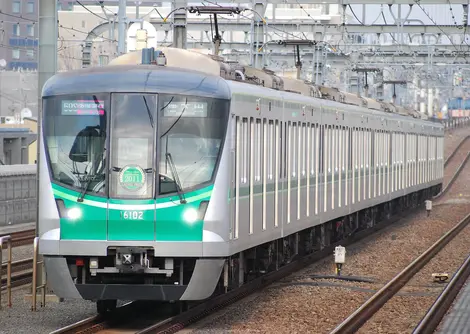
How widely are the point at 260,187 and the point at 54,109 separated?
3231 millimetres

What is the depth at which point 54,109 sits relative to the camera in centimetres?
1229

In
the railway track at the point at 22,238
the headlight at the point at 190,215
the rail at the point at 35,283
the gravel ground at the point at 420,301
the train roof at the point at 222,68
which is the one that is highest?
the train roof at the point at 222,68

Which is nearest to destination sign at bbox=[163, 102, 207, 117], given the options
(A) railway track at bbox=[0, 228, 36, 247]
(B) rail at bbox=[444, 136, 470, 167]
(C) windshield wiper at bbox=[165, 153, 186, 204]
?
(C) windshield wiper at bbox=[165, 153, 186, 204]

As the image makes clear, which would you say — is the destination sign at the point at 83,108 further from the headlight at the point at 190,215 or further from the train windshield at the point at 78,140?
the headlight at the point at 190,215

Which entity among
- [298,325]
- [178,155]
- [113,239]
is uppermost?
[178,155]

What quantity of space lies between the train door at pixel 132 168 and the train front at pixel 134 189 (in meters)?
0.01

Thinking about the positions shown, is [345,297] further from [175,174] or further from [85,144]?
[85,144]

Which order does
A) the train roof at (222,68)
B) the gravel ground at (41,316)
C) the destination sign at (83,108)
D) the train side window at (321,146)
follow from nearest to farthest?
the destination sign at (83,108)
the gravel ground at (41,316)
the train roof at (222,68)
the train side window at (321,146)

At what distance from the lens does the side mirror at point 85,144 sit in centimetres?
1205

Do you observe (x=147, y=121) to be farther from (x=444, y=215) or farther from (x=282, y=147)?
(x=444, y=215)

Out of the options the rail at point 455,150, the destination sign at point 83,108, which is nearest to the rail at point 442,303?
the destination sign at point 83,108

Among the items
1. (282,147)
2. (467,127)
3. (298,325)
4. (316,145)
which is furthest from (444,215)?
(467,127)

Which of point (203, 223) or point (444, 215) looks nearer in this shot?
point (203, 223)

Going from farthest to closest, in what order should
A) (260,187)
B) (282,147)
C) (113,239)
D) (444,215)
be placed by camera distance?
(444,215), (282,147), (260,187), (113,239)
